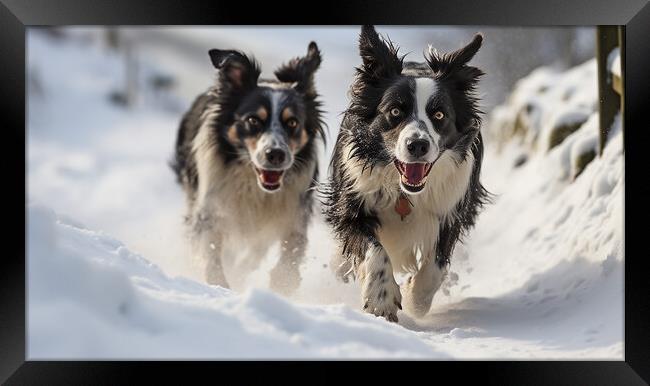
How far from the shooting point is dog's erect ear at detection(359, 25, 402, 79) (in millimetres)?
5293

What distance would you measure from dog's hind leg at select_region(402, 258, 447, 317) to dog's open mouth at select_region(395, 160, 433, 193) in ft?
2.33

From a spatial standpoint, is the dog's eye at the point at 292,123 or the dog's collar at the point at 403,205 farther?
the dog's eye at the point at 292,123

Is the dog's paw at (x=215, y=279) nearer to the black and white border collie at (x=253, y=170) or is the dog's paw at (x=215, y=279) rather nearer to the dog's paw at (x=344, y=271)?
the black and white border collie at (x=253, y=170)

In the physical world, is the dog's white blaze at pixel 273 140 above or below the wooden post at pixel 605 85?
below

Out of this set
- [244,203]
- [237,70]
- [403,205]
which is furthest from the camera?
[244,203]

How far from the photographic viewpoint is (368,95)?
5344mm

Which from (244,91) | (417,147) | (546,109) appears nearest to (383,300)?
(417,147)

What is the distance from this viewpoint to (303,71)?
22.0 ft

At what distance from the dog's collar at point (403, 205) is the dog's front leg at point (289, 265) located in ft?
4.43

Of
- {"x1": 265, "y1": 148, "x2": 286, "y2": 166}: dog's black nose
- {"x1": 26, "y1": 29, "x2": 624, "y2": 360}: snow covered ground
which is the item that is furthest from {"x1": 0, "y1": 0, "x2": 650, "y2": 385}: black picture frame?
{"x1": 265, "y1": 148, "x2": 286, "y2": 166}: dog's black nose

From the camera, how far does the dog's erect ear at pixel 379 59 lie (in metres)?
5.29

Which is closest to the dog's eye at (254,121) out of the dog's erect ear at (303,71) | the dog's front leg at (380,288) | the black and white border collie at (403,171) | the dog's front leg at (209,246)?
the dog's erect ear at (303,71)

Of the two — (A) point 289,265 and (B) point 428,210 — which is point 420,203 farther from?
(A) point 289,265

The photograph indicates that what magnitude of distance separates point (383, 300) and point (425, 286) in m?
0.64
